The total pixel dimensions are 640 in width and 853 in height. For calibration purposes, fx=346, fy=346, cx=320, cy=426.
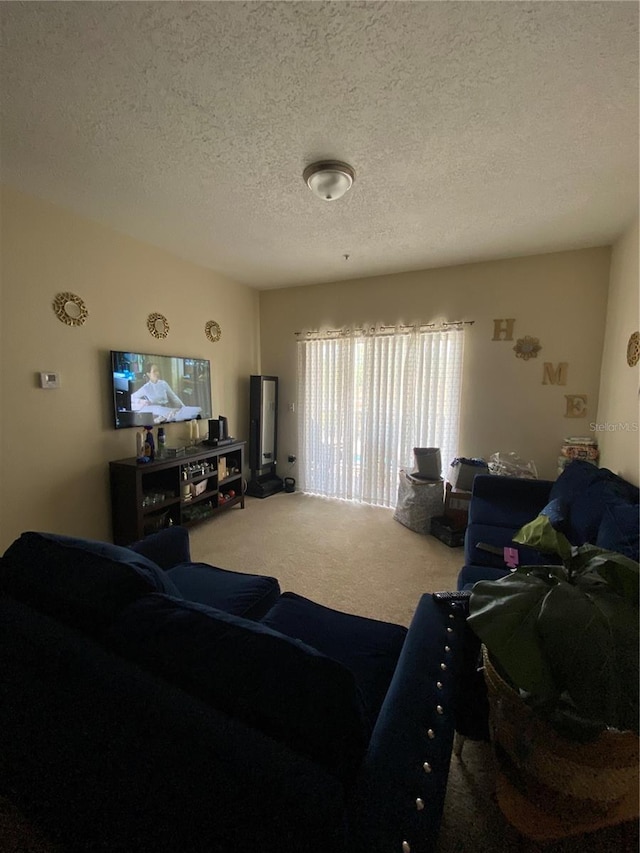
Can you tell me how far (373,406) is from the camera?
3910 mm

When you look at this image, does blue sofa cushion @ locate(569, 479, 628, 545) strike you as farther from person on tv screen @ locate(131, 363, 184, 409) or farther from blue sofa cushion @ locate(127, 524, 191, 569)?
person on tv screen @ locate(131, 363, 184, 409)

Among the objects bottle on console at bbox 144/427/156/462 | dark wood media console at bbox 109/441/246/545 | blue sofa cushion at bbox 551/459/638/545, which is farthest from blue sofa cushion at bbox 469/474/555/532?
bottle on console at bbox 144/427/156/462

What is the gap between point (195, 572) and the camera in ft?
5.75

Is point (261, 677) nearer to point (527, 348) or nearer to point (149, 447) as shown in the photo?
point (149, 447)

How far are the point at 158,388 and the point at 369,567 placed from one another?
2.40 metres

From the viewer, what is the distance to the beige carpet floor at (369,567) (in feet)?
3.44

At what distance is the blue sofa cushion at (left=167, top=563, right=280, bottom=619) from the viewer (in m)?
1.51

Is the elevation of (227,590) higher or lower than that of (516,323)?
lower

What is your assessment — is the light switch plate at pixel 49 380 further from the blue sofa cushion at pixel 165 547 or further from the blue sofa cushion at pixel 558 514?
the blue sofa cushion at pixel 558 514

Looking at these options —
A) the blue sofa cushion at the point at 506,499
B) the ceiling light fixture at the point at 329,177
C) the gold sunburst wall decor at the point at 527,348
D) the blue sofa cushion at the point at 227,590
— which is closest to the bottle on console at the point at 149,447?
the blue sofa cushion at the point at 227,590

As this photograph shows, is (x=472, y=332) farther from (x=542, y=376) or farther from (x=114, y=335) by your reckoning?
(x=114, y=335)

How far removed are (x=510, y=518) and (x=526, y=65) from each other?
236 centimetres

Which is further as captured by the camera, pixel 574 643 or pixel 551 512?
pixel 551 512

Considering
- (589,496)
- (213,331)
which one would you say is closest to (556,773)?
(589,496)
